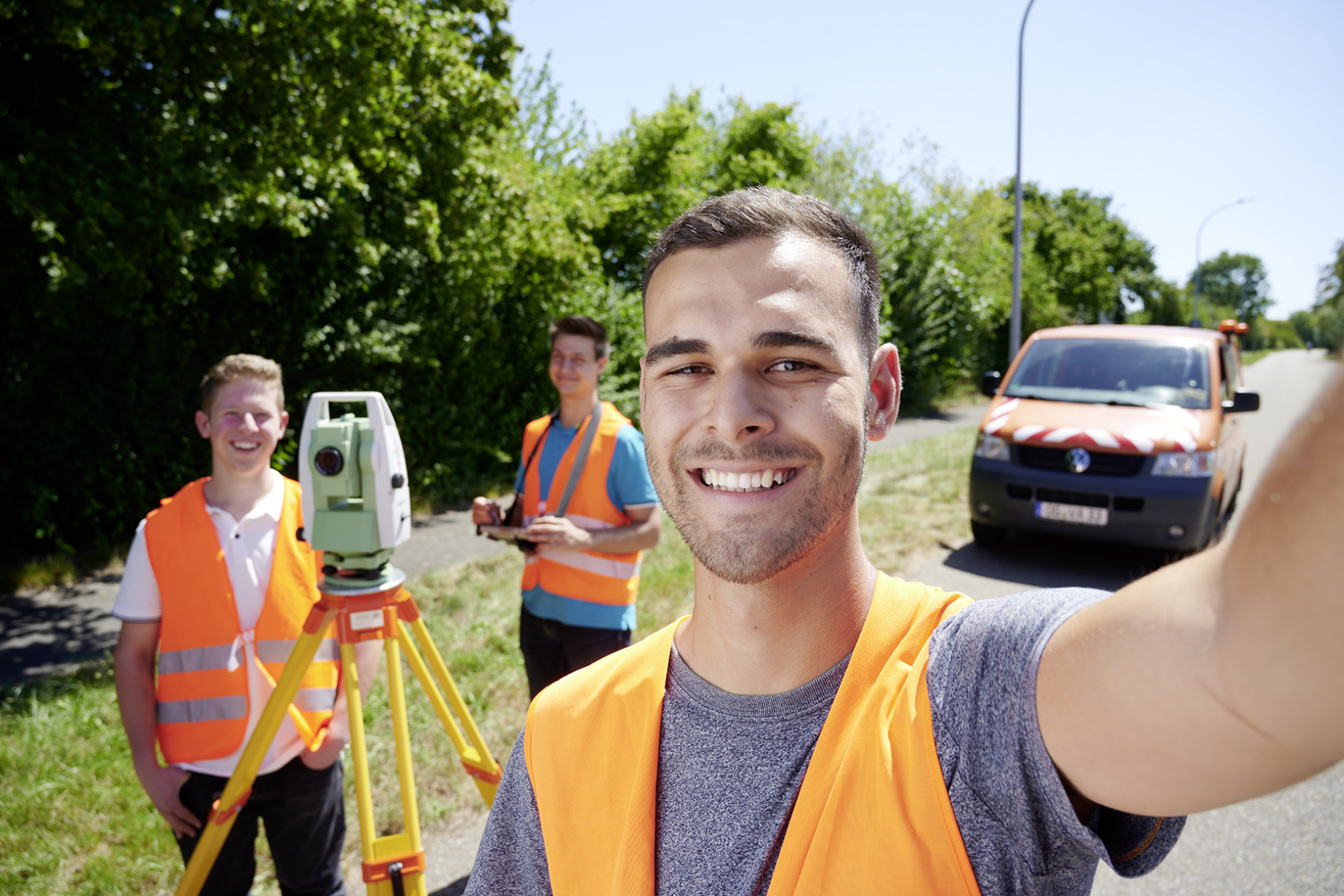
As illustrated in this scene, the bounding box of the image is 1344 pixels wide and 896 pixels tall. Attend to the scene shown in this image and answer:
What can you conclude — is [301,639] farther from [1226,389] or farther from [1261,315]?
[1261,315]

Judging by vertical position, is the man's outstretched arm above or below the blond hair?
below

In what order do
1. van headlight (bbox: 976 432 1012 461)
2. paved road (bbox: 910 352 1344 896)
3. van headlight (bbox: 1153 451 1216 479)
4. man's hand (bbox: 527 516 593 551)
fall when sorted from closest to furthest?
paved road (bbox: 910 352 1344 896) → man's hand (bbox: 527 516 593 551) → van headlight (bbox: 1153 451 1216 479) → van headlight (bbox: 976 432 1012 461)

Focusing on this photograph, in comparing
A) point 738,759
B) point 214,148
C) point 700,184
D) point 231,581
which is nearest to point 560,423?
point 231,581

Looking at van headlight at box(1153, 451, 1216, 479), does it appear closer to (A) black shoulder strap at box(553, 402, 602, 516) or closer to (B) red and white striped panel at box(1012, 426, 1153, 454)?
(B) red and white striped panel at box(1012, 426, 1153, 454)

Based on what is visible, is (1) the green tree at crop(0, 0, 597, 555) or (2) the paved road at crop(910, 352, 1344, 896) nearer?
(2) the paved road at crop(910, 352, 1344, 896)

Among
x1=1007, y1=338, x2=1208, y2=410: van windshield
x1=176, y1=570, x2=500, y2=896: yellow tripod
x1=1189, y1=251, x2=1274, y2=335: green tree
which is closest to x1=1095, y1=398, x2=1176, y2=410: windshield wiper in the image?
x1=1007, y1=338, x2=1208, y2=410: van windshield

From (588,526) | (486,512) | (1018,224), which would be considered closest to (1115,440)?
(588,526)

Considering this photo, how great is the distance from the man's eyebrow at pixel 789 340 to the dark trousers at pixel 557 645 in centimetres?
247

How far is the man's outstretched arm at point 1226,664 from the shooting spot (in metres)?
0.51

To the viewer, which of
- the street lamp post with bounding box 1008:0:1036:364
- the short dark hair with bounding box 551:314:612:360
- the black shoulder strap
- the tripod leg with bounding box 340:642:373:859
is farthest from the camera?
the street lamp post with bounding box 1008:0:1036:364

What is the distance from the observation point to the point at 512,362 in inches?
419

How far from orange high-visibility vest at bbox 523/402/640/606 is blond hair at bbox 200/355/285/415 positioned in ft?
3.95

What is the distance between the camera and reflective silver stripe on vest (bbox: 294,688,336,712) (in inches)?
102

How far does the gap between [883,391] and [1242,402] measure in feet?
23.1
